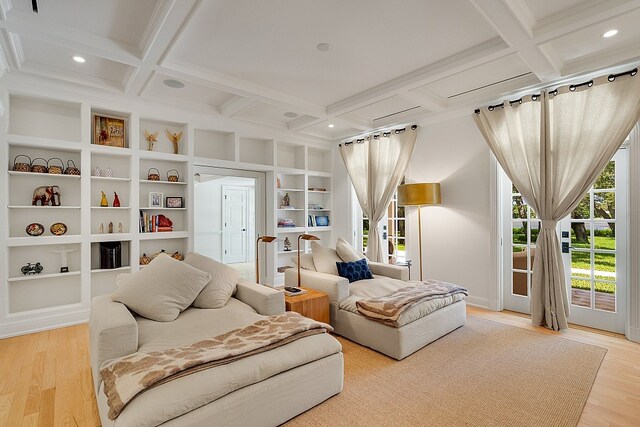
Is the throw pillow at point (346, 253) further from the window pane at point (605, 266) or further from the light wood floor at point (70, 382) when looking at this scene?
the window pane at point (605, 266)

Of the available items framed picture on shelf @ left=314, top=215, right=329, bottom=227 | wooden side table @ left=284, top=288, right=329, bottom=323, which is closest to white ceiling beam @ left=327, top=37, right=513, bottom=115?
framed picture on shelf @ left=314, top=215, right=329, bottom=227

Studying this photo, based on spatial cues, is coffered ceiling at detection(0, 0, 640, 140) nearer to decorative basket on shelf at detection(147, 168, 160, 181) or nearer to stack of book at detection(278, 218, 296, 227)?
decorative basket on shelf at detection(147, 168, 160, 181)

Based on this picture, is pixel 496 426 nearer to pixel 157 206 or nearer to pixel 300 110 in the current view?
pixel 300 110

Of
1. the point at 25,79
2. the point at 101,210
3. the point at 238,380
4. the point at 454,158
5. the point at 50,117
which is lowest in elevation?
the point at 238,380

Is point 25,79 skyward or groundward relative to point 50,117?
skyward

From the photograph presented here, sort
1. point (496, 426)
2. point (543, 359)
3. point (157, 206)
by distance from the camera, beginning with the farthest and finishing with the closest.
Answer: point (157, 206)
point (543, 359)
point (496, 426)

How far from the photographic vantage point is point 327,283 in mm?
3189

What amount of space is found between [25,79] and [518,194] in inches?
222

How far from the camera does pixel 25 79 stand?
3.26m

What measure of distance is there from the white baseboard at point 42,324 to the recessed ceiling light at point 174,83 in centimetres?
281

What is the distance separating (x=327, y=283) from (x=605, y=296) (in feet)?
9.62

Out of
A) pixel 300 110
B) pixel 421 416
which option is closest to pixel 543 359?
pixel 421 416

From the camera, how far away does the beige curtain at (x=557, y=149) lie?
2.99 metres

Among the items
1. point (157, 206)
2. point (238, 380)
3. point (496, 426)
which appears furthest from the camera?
point (157, 206)
